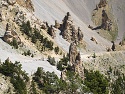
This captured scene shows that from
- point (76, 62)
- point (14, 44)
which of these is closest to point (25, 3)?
point (14, 44)

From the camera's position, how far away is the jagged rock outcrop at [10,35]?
90.5m

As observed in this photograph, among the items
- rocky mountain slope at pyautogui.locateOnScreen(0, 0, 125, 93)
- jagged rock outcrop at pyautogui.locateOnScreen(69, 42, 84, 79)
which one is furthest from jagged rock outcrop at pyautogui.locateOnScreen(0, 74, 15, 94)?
jagged rock outcrop at pyautogui.locateOnScreen(69, 42, 84, 79)

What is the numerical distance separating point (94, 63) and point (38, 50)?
16.9 metres

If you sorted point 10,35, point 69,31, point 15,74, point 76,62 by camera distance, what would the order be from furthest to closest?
1. point 69,31
2. point 10,35
3. point 76,62
4. point 15,74

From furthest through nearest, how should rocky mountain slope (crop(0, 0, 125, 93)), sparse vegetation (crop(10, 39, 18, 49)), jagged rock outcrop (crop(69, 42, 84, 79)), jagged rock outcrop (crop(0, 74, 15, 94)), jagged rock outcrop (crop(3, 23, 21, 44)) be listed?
1. jagged rock outcrop (crop(3, 23, 21, 44))
2. sparse vegetation (crop(10, 39, 18, 49))
3. rocky mountain slope (crop(0, 0, 125, 93))
4. jagged rock outcrop (crop(69, 42, 84, 79))
5. jagged rock outcrop (crop(0, 74, 15, 94))

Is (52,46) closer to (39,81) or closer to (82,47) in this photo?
(82,47)

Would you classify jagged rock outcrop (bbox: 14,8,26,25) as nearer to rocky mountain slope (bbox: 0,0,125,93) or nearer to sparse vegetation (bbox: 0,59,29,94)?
rocky mountain slope (bbox: 0,0,125,93)

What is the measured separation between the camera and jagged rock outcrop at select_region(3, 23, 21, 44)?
90.5 m

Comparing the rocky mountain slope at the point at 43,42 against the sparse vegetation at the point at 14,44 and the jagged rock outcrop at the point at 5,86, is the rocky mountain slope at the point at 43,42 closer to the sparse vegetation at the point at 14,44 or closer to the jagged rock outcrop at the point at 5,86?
the sparse vegetation at the point at 14,44

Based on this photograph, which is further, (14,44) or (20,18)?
(20,18)

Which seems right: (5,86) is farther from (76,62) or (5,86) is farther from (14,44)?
(14,44)

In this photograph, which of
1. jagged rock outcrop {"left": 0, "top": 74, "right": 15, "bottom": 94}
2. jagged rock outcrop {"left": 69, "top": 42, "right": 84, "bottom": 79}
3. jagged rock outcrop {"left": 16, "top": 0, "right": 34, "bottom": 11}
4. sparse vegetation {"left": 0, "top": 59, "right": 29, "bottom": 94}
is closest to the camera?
jagged rock outcrop {"left": 0, "top": 74, "right": 15, "bottom": 94}

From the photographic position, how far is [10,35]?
300 ft

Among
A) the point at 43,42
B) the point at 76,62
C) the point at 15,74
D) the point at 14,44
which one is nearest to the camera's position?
the point at 15,74
